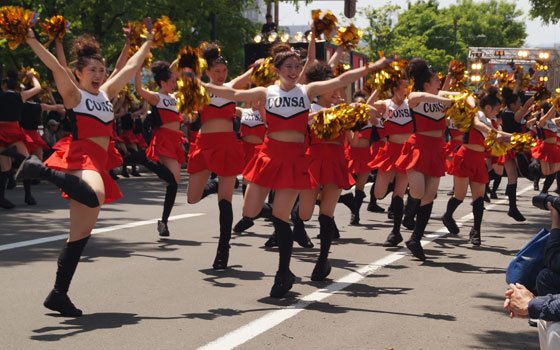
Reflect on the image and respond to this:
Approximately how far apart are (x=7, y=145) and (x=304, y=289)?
7.64 metres

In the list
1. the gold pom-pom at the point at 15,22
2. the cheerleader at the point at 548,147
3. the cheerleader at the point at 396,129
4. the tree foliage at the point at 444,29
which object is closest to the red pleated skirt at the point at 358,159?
the cheerleader at the point at 396,129

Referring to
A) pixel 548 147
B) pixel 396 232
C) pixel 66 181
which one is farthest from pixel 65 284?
pixel 548 147

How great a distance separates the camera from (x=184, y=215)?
12242 mm

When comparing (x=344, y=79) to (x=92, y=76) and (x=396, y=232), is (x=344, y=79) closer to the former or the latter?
(x=92, y=76)

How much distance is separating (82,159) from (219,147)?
2.45 m

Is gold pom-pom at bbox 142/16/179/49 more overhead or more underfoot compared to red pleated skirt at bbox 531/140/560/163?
more overhead

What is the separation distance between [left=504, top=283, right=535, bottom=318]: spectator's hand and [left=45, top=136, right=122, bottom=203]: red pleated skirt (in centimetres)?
312

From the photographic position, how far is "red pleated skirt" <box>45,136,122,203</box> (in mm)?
5918

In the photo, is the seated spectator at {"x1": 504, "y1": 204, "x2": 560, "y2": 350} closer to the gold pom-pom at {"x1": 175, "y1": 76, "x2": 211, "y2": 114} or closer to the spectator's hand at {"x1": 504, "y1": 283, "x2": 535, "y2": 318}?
the spectator's hand at {"x1": 504, "y1": 283, "x2": 535, "y2": 318}

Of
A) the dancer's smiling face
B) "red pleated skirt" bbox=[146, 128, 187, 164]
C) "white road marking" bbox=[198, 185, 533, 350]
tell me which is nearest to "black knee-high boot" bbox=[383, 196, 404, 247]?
"white road marking" bbox=[198, 185, 533, 350]

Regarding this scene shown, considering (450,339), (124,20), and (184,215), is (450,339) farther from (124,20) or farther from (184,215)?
(124,20)

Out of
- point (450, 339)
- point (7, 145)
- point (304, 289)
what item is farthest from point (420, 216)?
point (7, 145)

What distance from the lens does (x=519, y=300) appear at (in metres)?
3.94

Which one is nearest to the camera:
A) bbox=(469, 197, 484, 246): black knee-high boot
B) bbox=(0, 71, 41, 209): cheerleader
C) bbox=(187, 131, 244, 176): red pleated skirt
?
bbox=(187, 131, 244, 176): red pleated skirt
